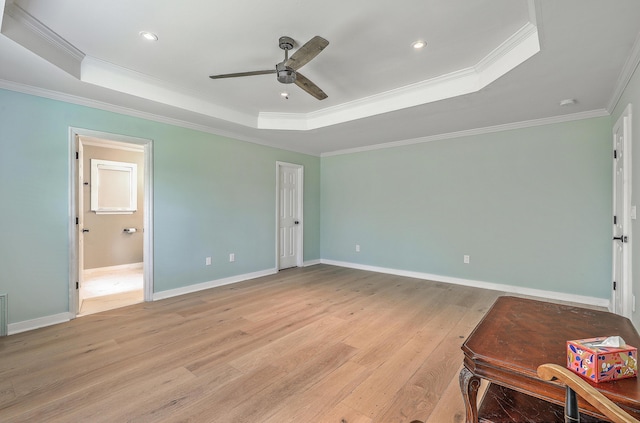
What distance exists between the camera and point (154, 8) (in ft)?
6.94

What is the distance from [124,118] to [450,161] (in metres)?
4.76

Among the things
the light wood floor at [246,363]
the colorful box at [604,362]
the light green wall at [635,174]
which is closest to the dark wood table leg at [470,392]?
the colorful box at [604,362]

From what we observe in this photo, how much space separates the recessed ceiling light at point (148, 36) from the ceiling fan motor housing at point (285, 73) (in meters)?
1.11

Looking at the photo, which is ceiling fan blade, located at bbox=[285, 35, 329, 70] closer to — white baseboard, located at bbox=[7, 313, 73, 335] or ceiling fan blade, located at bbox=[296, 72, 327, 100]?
ceiling fan blade, located at bbox=[296, 72, 327, 100]

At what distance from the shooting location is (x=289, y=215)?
588 cm

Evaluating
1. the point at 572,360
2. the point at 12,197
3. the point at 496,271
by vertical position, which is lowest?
the point at 496,271

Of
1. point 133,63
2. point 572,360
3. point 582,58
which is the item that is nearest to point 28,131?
point 133,63

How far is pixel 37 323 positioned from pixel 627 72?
6110 mm

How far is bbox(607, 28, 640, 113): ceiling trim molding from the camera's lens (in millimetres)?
2160

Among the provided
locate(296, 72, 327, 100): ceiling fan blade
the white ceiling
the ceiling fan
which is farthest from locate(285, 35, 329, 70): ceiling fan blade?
the white ceiling

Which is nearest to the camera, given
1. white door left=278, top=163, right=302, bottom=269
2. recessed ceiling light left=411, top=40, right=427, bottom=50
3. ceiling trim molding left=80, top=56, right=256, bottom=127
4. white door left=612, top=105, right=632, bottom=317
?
recessed ceiling light left=411, top=40, right=427, bottom=50

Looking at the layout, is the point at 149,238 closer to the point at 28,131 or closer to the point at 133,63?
the point at 28,131

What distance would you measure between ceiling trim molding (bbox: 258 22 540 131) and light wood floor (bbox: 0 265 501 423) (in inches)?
99.4

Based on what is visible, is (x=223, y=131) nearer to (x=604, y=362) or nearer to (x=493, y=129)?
(x=493, y=129)
